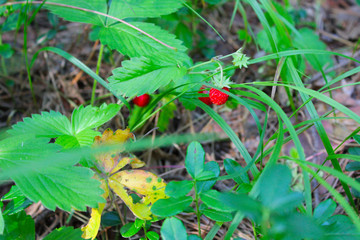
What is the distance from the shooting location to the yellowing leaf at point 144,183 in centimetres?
113

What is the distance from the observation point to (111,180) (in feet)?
3.79

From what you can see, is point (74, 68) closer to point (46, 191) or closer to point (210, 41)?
point (210, 41)

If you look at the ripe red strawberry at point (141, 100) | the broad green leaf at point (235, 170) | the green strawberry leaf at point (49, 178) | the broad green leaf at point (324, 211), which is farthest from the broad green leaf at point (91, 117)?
the broad green leaf at point (324, 211)

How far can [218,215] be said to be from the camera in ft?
3.24

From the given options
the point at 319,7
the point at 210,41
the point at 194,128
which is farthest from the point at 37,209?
the point at 319,7

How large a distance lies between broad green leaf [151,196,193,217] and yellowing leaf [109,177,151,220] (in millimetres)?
180

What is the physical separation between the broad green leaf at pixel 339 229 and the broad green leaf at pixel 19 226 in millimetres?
908

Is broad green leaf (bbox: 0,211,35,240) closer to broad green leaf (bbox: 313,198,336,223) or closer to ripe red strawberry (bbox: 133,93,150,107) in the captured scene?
ripe red strawberry (bbox: 133,93,150,107)

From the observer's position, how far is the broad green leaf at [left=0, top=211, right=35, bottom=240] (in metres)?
1.06

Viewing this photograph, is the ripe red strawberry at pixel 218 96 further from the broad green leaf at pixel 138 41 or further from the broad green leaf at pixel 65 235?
the broad green leaf at pixel 65 235

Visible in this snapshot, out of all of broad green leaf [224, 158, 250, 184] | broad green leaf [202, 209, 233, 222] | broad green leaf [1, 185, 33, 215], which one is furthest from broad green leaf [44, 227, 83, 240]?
broad green leaf [224, 158, 250, 184]

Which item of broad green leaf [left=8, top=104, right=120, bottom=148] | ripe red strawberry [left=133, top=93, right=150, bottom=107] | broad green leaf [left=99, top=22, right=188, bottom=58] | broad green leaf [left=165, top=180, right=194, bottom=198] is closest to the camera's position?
broad green leaf [left=165, top=180, right=194, bottom=198]

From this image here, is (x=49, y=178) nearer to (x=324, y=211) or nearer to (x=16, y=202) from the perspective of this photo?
(x=16, y=202)

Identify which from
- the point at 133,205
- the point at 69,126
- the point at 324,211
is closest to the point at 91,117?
the point at 69,126
